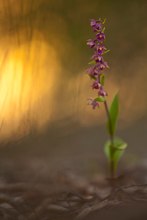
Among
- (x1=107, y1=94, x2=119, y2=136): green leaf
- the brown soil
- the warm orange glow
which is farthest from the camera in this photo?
(x1=107, y1=94, x2=119, y2=136): green leaf

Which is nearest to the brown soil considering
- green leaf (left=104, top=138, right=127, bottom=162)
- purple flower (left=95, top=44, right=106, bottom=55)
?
green leaf (left=104, top=138, right=127, bottom=162)

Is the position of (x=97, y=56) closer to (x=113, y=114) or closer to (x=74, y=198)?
(x=113, y=114)

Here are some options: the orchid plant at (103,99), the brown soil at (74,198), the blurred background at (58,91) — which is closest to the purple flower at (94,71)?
the orchid plant at (103,99)

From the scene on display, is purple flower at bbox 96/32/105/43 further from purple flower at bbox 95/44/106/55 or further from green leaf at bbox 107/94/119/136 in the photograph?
green leaf at bbox 107/94/119/136

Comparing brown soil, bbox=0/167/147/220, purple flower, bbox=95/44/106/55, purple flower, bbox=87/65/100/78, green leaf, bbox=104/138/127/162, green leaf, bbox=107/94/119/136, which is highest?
purple flower, bbox=95/44/106/55

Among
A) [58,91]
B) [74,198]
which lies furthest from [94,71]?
[74,198]

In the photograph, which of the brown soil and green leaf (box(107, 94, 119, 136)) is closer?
the brown soil

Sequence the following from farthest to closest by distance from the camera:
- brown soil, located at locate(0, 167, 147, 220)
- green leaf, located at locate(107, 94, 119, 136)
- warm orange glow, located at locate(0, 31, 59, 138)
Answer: green leaf, located at locate(107, 94, 119, 136)
warm orange glow, located at locate(0, 31, 59, 138)
brown soil, located at locate(0, 167, 147, 220)
